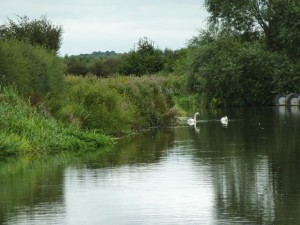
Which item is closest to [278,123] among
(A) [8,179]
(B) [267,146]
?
(B) [267,146]

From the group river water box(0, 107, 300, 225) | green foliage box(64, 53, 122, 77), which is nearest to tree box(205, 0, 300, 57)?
green foliage box(64, 53, 122, 77)

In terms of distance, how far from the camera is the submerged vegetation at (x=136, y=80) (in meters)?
28.3

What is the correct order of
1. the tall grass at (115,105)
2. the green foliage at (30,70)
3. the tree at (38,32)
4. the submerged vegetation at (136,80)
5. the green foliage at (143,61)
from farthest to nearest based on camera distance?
1. the green foliage at (143,61)
2. the tree at (38,32)
3. the tall grass at (115,105)
4. the green foliage at (30,70)
5. the submerged vegetation at (136,80)

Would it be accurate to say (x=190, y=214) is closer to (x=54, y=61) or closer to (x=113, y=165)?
(x=113, y=165)

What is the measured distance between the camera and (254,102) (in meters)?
66.5

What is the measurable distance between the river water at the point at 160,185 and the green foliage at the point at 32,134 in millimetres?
956

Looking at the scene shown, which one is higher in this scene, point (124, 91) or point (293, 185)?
point (124, 91)

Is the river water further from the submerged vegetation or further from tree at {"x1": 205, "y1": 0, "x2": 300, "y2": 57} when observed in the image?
tree at {"x1": 205, "y1": 0, "x2": 300, "y2": 57}

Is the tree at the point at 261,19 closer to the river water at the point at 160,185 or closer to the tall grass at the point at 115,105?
the tall grass at the point at 115,105

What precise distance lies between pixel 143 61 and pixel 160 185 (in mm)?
68710

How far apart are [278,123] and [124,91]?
23.6 feet

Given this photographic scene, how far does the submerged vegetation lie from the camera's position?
92.8ft

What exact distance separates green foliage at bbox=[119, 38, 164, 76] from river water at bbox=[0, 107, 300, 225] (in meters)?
56.1

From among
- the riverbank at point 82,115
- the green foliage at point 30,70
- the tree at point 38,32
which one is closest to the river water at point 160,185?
the riverbank at point 82,115
